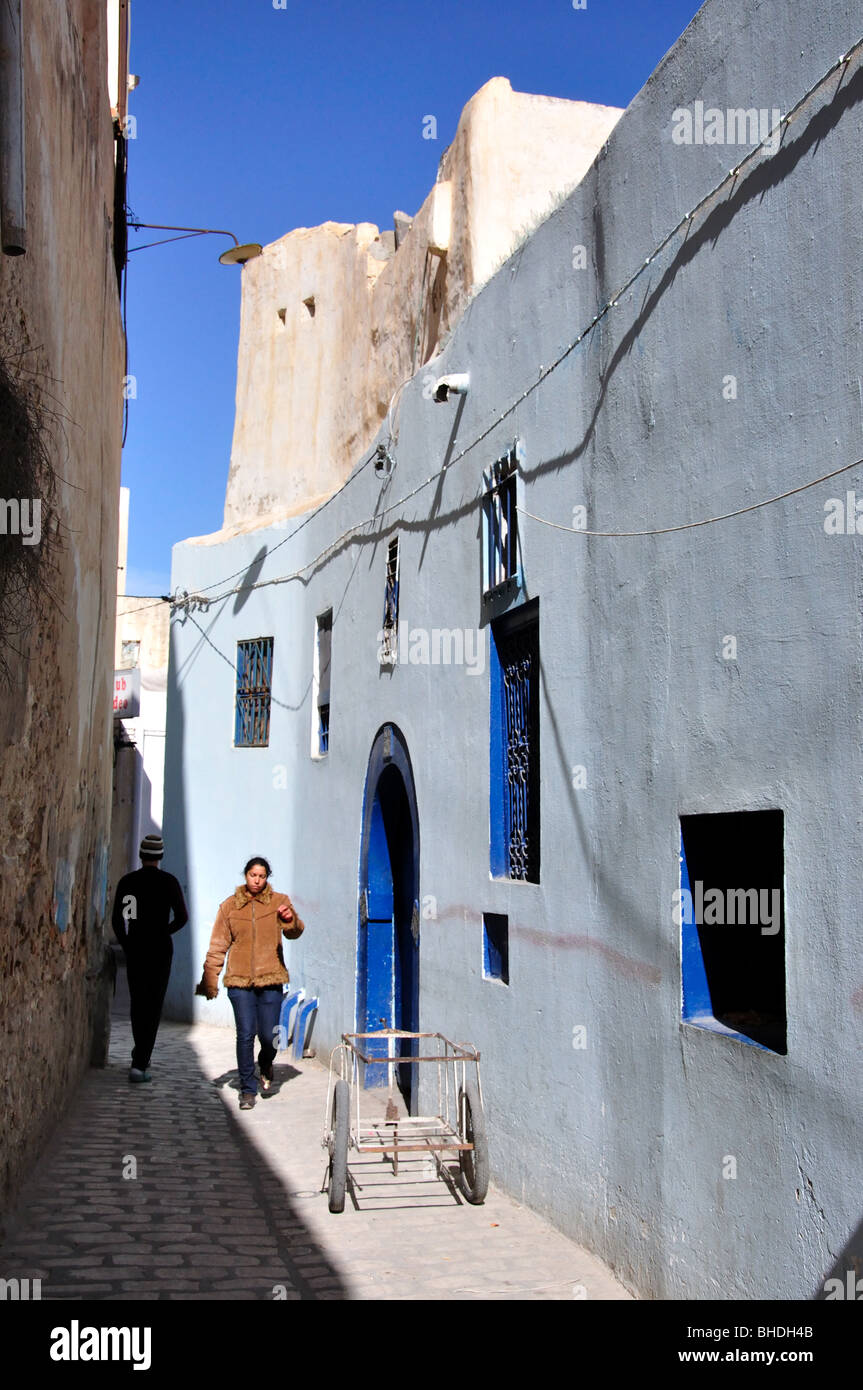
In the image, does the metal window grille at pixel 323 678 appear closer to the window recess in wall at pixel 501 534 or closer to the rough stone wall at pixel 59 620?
the rough stone wall at pixel 59 620

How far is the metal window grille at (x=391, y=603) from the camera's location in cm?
925

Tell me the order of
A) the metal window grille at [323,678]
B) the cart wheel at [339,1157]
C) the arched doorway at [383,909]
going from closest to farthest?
the cart wheel at [339,1157] < the arched doorway at [383,909] < the metal window grille at [323,678]

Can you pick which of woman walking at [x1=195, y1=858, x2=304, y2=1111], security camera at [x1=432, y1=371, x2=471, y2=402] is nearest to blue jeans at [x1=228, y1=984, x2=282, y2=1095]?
woman walking at [x1=195, y1=858, x2=304, y2=1111]

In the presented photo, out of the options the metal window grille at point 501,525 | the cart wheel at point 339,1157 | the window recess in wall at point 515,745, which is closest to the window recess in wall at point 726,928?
the window recess in wall at point 515,745

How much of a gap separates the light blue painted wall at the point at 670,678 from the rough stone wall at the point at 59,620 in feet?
7.32

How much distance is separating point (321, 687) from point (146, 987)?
358 cm

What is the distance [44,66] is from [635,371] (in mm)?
3226

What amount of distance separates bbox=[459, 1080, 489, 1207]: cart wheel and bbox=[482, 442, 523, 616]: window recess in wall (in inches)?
97.6

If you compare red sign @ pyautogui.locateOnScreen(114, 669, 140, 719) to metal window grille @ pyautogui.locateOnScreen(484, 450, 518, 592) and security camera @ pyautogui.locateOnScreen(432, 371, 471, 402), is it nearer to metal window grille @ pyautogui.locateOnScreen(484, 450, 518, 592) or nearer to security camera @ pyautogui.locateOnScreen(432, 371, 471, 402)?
security camera @ pyautogui.locateOnScreen(432, 371, 471, 402)

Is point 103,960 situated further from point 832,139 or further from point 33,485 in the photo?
point 832,139

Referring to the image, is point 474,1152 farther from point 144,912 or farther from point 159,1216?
point 144,912

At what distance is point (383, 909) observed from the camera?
388 inches

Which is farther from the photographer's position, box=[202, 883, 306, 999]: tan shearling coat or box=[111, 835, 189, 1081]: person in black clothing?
box=[111, 835, 189, 1081]: person in black clothing

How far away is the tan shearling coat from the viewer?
870 centimetres
